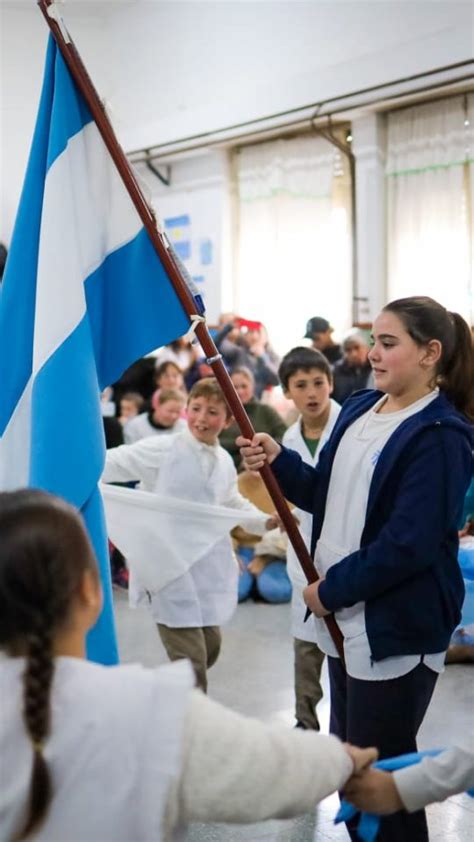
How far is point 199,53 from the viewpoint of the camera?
8.40m

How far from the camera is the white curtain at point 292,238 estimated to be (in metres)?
7.77

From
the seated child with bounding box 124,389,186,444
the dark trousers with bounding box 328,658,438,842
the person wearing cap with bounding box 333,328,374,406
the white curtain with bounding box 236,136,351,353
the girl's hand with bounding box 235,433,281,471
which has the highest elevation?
the white curtain with bounding box 236,136,351,353

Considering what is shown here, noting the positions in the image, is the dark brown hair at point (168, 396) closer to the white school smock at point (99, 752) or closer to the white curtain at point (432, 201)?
the white curtain at point (432, 201)

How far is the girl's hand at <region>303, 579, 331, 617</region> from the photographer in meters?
1.83

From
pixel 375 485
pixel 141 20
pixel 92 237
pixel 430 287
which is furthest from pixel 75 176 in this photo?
pixel 141 20

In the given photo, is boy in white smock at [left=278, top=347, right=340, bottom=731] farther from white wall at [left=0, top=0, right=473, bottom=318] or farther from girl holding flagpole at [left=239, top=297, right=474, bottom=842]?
white wall at [left=0, top=0, right=473, bottom=318]

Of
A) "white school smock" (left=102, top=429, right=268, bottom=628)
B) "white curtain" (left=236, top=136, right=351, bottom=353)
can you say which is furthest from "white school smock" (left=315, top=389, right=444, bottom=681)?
"white curtain" (left=236, top=136, right=351, bottom=353)

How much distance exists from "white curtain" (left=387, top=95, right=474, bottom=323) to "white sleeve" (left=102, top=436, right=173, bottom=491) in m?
4.24

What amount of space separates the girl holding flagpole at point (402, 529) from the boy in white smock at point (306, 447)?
0.95 metres

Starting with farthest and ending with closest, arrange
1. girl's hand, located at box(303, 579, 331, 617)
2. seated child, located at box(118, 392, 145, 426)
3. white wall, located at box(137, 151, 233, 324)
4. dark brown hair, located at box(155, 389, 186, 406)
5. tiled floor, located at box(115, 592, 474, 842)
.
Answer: white wall, located at box(137, 151, 233, 324), seated child, located at box(118, 392, 145, 426), dark brown hair, located at box(155, 389, 186, 406), tiled floor, located at box(115, 592, 474, 842), girl's hand, located at box(303, 579, 331, 617)

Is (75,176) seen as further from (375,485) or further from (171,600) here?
(171,600)

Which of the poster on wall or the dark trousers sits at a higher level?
the poster on wall

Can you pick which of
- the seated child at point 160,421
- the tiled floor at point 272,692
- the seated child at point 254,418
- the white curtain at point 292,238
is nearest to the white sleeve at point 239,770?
the tiled floor at point 272,692

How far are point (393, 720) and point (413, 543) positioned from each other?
1.14 feet
